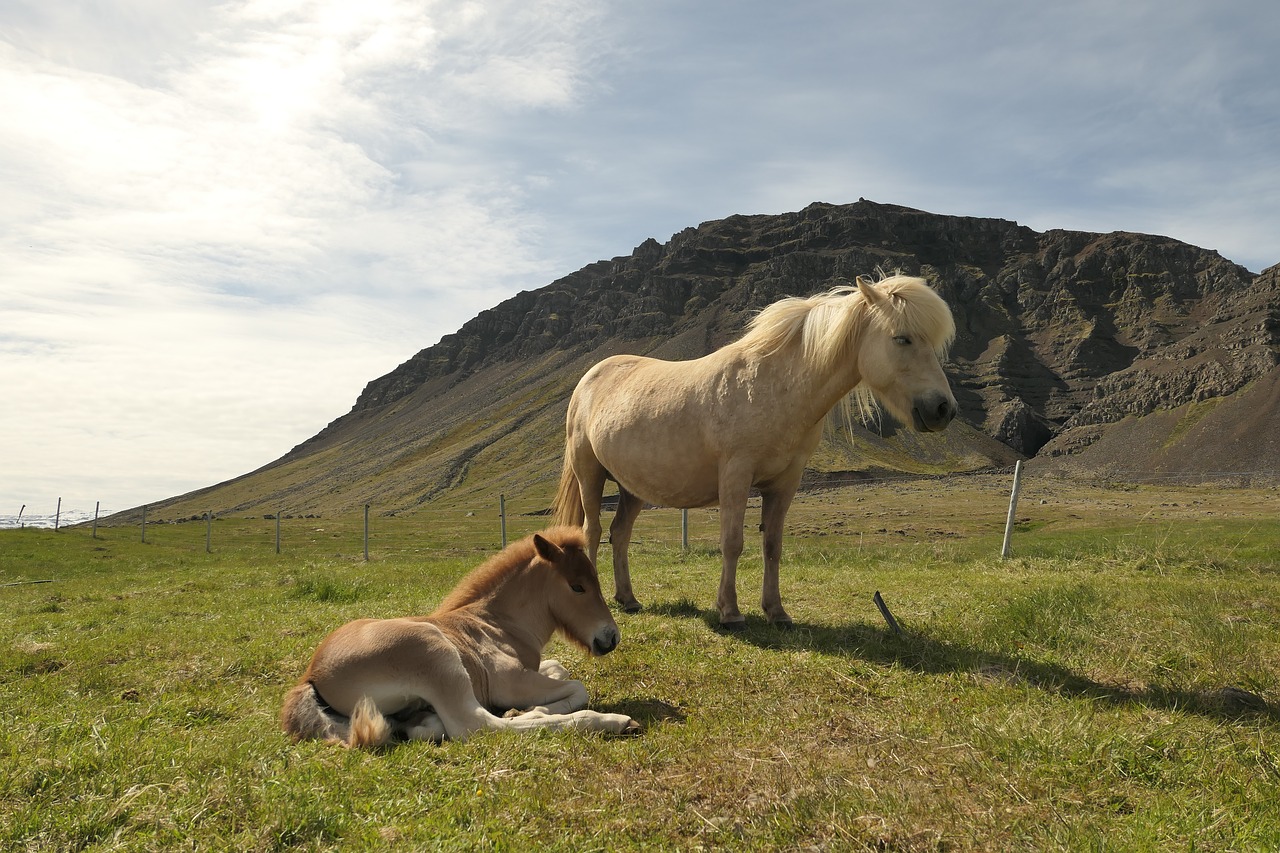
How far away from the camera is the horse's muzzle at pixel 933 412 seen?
6730mm

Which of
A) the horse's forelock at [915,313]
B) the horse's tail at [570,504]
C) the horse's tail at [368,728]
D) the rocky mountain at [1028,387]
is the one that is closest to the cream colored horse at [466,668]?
the horse's tail at [368,728]

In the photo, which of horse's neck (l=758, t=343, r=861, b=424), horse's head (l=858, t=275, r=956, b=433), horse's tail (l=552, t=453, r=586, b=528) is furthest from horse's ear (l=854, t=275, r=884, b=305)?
horse's tail (l=552, t=453, r=586, b=528)

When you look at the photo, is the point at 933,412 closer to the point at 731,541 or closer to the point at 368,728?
the point at 731,541

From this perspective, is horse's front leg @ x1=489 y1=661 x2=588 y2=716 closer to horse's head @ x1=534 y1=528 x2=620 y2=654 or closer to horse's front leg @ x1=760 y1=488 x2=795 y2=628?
horse's head @ x1=534 y1=528 x2=620 y2=654

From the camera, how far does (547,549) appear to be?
19.1 ft

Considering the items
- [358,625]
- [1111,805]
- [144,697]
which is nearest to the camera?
[1111,805]

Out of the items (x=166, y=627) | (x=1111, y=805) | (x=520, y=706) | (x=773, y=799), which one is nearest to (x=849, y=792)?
(x=773, y=799)

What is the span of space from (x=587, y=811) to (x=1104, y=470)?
10321cm

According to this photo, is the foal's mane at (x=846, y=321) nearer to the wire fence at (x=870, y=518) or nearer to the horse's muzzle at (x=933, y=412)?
the horse's muzzle at (x=933, y=412)

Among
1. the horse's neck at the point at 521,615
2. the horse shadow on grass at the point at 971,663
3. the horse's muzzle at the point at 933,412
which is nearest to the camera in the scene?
the horse shadow on grass at the point at 971,663

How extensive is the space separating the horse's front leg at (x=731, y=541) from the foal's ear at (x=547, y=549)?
246 cm

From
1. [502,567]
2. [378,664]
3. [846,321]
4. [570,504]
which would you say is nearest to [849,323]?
[846,321]

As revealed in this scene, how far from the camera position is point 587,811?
337cm

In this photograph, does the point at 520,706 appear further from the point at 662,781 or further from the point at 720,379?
the point at 720,379
